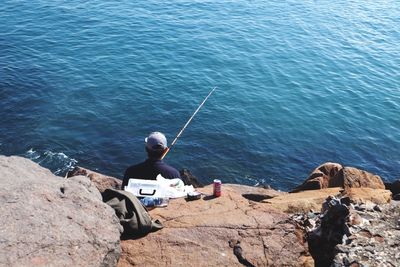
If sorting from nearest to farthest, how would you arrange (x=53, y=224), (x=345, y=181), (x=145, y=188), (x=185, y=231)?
(x=53, y=224) → (x=185, y=231) → (x=145, y=188) → (x=345, y=181)

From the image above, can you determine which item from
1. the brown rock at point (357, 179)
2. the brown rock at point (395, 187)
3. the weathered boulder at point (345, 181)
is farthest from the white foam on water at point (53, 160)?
the brown rock at point (395, 187)

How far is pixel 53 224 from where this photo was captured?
19.1 feet

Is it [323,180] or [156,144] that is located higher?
[156,144]

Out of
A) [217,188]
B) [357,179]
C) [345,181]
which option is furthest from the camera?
[357,179]

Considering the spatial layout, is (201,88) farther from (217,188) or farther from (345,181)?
(217,188)

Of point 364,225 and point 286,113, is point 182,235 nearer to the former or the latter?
point 364,225

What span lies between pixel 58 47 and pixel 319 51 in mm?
17274

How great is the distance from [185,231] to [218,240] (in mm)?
605

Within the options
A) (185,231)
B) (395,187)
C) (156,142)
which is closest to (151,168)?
(156,142)

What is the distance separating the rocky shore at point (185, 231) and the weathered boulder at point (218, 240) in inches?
0.6

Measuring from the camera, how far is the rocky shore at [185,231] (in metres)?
5.59

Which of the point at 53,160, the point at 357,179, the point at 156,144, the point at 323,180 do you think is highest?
the point at 156,144

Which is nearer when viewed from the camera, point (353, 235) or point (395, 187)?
point (353, 235)

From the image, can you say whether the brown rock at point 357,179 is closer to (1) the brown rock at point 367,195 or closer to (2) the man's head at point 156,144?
(1) the brown rock at point 367,195
